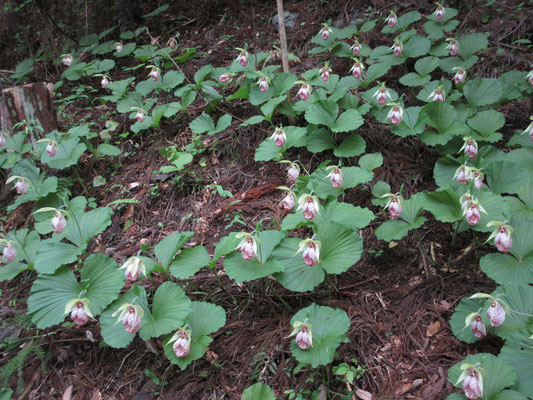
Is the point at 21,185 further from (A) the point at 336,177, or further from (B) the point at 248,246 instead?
(A) the point at 336,177

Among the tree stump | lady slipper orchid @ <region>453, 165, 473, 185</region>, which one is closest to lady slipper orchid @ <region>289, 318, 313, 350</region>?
lady slipper orchid @ <region>453, 165, 473, 185</region>

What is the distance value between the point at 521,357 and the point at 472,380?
0.35 metres

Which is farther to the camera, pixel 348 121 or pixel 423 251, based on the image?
pixel 348 121

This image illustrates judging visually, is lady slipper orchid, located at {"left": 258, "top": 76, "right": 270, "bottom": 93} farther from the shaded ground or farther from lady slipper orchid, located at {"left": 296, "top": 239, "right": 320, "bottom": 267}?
lady slipper orchid, located at {"left": 296, "top": 239, "right": 320, "bottom": 267}

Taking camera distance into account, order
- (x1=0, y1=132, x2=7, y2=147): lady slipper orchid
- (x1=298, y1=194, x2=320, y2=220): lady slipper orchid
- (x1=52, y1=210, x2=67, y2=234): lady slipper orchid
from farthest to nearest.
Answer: (x1=0, y1=132, x2=7, y2=147): lady slipper orchid
(x1=52, y1=210, x2=67, y2=234): lady slipper orchid
(x1=298, y1=194, x2=320, y2=220): lady slipper orchid

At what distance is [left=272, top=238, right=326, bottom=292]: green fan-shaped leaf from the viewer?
2.23 meters

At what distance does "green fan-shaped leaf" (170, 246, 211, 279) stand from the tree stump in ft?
10.1

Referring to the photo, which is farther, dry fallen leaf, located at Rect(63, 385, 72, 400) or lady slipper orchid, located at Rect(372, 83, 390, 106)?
lady slipper orchid, located at Rect(372, 83, 390, 106)

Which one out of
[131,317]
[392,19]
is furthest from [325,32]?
[131,317]

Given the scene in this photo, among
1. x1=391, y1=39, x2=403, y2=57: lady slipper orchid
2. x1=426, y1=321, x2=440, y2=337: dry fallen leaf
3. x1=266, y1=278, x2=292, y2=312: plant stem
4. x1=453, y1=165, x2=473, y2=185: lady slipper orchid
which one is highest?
x1=391, y1=39, x2=403, y2=57: lady slipper orchid

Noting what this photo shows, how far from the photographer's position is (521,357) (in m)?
1.79

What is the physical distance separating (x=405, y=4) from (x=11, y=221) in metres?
5.34

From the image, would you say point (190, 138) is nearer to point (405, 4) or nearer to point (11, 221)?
point (11, 221)

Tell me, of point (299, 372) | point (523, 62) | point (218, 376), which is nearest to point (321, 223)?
point (299, 372)
